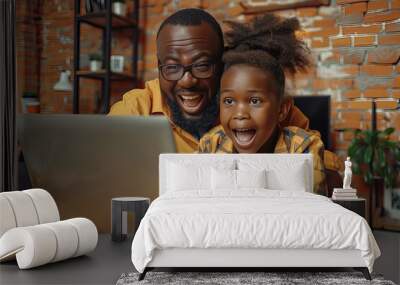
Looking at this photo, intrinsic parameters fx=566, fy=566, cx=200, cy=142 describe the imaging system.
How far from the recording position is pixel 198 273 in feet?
13.0

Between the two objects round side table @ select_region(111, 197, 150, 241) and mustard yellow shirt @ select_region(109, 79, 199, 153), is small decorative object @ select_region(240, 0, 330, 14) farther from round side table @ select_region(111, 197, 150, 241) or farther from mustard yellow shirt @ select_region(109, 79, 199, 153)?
round side table @ select_region(111, 197, 150, 241)

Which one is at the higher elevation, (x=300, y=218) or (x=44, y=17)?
(x=44, y=17)

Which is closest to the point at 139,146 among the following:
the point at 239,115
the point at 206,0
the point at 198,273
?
the point at 239,115

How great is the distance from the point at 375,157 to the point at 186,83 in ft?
6.72

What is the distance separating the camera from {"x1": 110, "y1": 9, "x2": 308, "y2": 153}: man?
5.85m

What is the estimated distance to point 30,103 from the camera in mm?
6160

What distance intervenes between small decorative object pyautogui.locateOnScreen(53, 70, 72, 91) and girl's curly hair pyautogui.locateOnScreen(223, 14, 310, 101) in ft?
A: 5.61

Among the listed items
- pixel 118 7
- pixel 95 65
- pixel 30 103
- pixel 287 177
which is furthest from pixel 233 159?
pixel 30 103

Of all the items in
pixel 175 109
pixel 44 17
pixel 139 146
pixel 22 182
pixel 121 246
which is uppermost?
pixel 44 17

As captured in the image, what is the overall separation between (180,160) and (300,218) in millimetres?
2065

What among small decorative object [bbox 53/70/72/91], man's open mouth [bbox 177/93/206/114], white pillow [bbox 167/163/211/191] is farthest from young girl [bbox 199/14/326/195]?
small decorative object [bbox 53/70/72/91]

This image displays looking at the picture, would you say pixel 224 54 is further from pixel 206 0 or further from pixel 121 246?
pixel 121 246

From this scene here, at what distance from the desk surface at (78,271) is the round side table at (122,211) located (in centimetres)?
43

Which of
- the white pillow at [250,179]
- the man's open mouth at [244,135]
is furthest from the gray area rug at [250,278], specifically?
the man's open mouth at [244,135]
